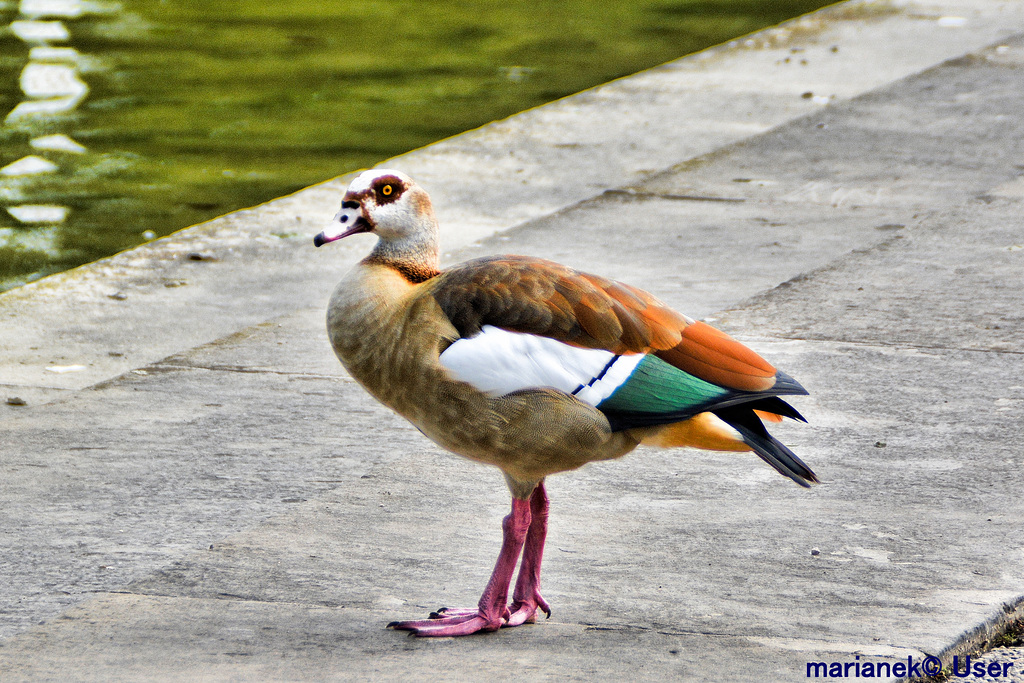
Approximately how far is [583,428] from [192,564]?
1.36m

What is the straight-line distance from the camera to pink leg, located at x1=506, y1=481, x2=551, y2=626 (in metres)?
3.86

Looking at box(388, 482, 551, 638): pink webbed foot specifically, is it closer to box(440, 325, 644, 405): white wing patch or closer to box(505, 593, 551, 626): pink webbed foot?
box(505, 593, 551, 626): pink webbed foot

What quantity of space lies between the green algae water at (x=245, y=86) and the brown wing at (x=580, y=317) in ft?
14.9

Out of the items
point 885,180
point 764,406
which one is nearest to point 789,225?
point 885,180

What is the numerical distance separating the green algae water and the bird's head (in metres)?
4.26

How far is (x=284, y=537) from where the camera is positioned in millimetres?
4371

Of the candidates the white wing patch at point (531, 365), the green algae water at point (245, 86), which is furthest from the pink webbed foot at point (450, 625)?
the green algae water at point (245, 86)

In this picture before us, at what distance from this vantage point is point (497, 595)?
377cm

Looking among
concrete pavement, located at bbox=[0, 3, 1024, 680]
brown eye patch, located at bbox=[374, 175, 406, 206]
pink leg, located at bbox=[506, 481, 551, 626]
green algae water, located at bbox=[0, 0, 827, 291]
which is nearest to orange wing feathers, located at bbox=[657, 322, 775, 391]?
pink leg, located at bbox=[506, 481, 551, 626]

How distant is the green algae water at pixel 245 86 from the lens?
8906mm

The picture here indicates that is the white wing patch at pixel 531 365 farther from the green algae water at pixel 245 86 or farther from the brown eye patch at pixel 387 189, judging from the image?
the green algae water at pixel 245 86

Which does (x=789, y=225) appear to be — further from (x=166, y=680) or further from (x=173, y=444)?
(x=166, y=680)

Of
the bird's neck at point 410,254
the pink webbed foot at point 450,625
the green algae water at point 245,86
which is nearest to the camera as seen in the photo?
the pink webbed foot at point 450,625

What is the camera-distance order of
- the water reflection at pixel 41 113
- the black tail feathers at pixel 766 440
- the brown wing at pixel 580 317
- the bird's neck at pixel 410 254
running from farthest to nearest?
the water reflection at pixel 41 113
the bird's neck at pixel 410 254
the brown wing at pixel 580 317
the black tail feathers at pixel 766 440
